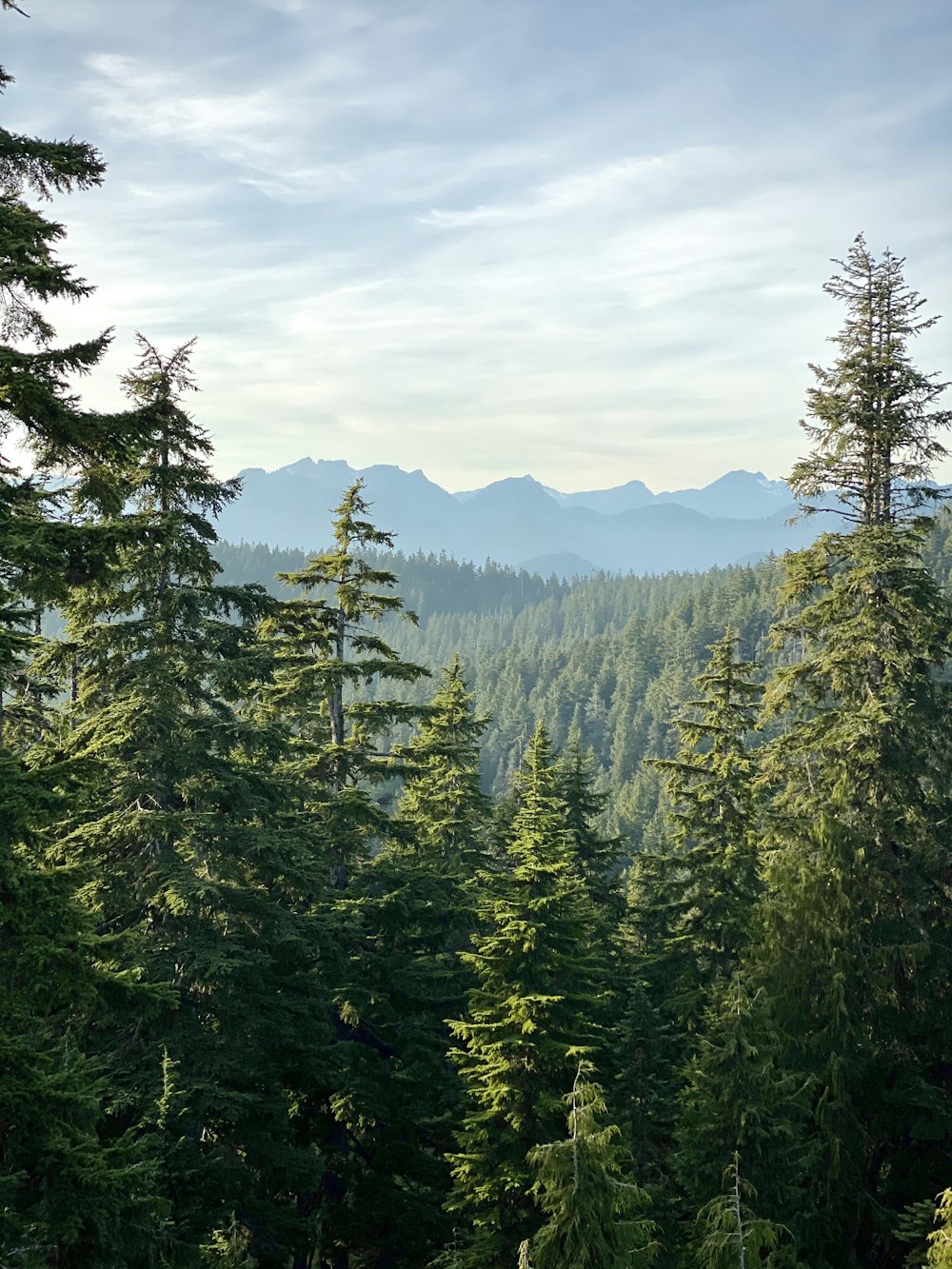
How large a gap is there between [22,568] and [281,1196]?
17560 millimetres

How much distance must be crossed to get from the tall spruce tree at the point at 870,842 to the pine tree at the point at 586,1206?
6073mm

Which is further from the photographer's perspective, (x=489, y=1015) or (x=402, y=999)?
(x=402, y=999)

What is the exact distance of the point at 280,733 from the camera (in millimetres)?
15078

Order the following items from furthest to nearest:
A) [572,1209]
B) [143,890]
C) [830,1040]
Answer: [830,1040]
[143,890]
[572,1209]

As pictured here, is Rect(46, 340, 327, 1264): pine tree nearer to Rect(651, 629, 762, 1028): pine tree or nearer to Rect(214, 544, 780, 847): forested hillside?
Rect(651, 629, 762, 1028): pine tree

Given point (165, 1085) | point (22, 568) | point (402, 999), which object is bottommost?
point (402, 999)

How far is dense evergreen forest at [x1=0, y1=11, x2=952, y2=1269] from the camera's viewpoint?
8383mm

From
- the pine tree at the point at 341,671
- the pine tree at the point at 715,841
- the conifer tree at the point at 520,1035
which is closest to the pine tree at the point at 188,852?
the conifer tree at the point at 520,1035

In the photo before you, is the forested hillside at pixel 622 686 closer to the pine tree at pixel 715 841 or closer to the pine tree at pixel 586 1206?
the pine tree at pixel 715 841

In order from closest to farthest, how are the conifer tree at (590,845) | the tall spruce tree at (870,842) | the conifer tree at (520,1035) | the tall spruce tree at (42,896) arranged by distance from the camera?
1. the tall spruce tree at (42,896)
2. the conifer tree at (520,1035)
3. the tall spruce tree at (870,842)
4. the conifer tree at (590,845)

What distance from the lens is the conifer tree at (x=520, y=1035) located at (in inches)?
539

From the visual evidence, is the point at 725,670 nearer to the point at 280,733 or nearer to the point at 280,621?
the point at 280,621

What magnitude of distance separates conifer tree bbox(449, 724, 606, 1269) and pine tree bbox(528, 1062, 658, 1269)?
85.3 inches

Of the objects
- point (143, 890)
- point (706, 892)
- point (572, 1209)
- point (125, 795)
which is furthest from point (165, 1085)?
point (706, 892)
